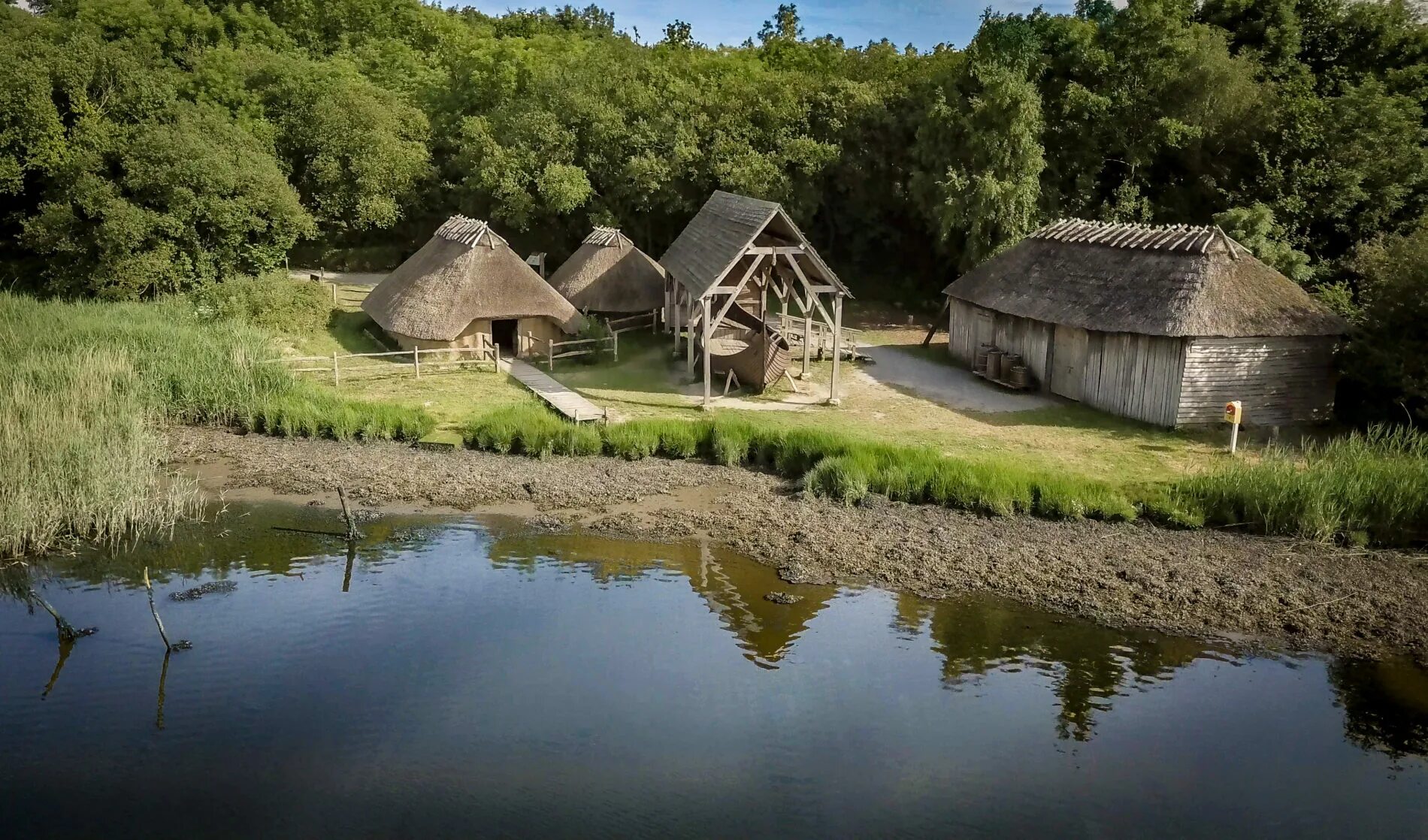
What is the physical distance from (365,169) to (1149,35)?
25.0 metres

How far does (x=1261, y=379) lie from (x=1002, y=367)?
18.5 feet

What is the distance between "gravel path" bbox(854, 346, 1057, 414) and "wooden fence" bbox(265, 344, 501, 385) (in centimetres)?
932

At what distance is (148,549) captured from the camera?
1509 cm

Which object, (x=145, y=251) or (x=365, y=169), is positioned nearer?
(x=145, y=251)

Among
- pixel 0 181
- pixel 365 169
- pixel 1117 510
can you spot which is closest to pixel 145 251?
pixel 0 181

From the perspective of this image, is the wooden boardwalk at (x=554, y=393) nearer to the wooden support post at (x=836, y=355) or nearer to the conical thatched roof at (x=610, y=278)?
the conical thatched roof at (x=610, y=278)

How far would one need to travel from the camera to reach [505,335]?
27.3 meters

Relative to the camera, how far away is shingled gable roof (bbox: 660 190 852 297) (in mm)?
22859

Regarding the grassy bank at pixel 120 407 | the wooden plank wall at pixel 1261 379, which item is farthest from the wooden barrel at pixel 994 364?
the grassy bank at pixel 120 407

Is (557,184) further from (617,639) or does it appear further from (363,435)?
(617,639)

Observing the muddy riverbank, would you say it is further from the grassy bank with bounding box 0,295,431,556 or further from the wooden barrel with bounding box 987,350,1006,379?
the wooden barrel with bounding box 987,350,1006,379

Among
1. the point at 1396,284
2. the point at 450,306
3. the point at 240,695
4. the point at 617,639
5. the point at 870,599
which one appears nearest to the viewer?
the point at 240,695

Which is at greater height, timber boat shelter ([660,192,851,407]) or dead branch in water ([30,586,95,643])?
timber boat shelter ([660,192,851,407])

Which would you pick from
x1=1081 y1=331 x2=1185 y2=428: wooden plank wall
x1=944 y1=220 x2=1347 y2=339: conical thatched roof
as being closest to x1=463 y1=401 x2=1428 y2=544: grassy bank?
x1=1081 y1=331 x2=1185 y2=428: wooden plank wall
